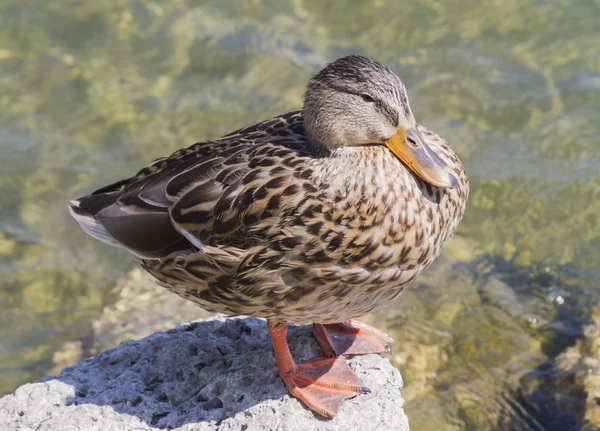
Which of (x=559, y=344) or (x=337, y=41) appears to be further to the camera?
(x=337, y=41)

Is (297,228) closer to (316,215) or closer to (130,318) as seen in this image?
(316,215)

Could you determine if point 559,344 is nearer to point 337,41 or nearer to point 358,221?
point 358,221

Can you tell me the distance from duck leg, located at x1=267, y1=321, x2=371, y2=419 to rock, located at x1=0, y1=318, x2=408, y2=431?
5 centimetres

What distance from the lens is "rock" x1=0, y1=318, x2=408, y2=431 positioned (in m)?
3.96

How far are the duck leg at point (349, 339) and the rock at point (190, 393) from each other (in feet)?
0.17

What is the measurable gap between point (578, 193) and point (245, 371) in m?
4.41

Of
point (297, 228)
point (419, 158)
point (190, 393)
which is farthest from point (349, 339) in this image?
point (419, 158)

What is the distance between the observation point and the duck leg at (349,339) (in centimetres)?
444

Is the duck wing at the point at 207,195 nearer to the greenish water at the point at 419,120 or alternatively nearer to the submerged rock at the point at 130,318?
the submerged rock at the point at 130,318

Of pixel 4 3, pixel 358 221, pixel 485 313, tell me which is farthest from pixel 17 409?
pixel 4 3

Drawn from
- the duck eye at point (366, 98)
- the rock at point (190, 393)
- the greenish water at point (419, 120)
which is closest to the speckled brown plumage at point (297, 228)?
the duck eye at point (366, 98)

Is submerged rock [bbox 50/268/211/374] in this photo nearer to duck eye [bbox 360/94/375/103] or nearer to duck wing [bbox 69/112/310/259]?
duck wing [bbox 69/112/310/259]

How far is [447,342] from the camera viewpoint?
613cm

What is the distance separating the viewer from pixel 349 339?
4.52 metres
